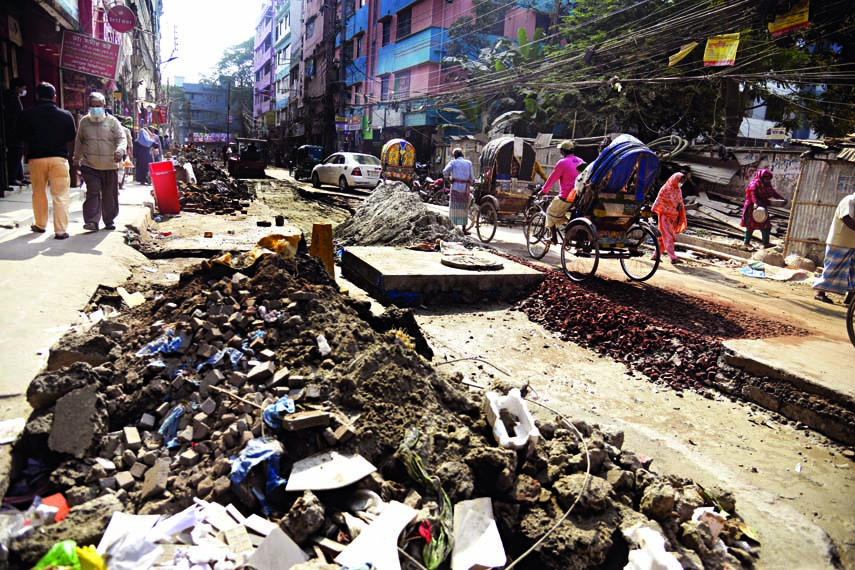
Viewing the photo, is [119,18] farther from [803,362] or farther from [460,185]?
[803,362]

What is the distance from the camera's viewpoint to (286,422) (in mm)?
2729

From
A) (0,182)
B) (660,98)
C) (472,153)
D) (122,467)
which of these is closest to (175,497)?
(122,467)

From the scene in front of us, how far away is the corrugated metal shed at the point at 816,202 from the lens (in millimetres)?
10930

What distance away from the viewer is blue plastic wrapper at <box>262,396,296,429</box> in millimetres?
2805

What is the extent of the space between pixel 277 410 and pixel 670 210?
9577 millimetres

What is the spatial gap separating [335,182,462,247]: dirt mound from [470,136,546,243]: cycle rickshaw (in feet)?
5.96

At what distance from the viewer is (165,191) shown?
1238cm

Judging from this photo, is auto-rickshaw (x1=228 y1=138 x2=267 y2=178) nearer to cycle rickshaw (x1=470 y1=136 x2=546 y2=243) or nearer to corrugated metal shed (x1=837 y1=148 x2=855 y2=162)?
cycle rickshaw (x1=470 y1=136 x2=546 y2=243)

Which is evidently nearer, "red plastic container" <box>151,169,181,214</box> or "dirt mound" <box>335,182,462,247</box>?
"dirt mound" <box>335,182,462,247</box>

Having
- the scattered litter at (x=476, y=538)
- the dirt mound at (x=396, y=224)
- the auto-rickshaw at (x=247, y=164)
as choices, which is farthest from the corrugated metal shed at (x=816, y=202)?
the auto-rickshaw at (x=247, y=164)

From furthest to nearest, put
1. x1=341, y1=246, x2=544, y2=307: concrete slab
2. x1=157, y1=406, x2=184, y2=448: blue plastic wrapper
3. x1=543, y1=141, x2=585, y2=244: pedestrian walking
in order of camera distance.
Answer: x1=543, y1=141, x2=585, y2=244: pedestrian walking
x1=341, y1=246, x2=544, y2=307: concrete slab
x1=157, y1=406, x2=184, y2=448: blue plastic wrapper

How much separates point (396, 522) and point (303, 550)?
0.41 meters

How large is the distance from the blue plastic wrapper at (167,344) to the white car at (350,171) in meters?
18.2

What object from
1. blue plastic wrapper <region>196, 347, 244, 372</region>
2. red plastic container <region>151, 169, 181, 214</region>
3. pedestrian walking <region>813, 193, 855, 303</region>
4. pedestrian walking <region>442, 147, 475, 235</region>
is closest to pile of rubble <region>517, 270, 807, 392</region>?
pedestrian walking <region>813, 193, 855, 303</region>
